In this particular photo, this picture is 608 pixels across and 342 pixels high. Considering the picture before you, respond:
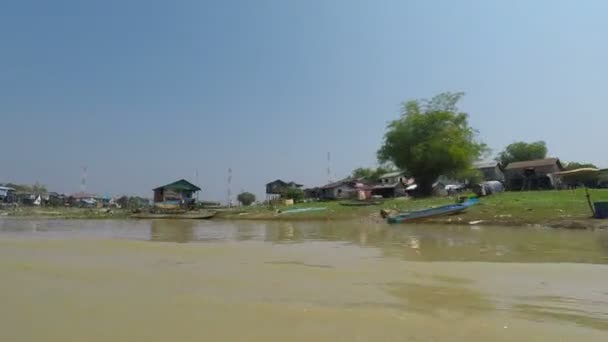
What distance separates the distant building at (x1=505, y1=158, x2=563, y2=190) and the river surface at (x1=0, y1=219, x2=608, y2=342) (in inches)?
1976

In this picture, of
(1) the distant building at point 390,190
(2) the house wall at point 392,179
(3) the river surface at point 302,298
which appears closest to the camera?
(3) the river surface at point 302,298

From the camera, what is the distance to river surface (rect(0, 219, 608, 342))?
3924mm

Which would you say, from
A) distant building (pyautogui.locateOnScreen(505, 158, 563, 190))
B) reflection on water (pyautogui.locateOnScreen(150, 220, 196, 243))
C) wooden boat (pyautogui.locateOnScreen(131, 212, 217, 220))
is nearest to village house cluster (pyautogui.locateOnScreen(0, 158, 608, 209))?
distant building (pyautogui.locateOnScreen(505, 158, 563, 190))

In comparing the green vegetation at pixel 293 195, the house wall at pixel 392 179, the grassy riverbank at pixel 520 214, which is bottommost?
the grassy riverbank at pixel 520 214

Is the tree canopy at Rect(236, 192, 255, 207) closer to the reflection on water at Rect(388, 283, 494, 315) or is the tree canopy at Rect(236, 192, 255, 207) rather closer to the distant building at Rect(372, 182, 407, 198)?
the distant building at Rect(372, 182, 407, 198)

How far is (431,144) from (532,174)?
22908mm

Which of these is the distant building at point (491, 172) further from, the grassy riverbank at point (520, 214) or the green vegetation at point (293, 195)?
the grassy riverbank at point (520, 214)

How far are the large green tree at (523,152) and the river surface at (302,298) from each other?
9036cm

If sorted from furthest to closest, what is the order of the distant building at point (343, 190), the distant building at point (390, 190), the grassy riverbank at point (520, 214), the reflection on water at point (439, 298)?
the distant building at point (343, 190) → the distant building at point (390, 190) → the grassy riverbank at point (520, 214) → the reflection on water at point (439, 298)

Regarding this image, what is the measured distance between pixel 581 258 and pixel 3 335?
38.3 ft

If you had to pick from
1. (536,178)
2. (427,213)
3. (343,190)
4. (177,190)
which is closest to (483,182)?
(536,178)

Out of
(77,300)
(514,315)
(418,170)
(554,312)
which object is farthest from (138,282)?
(418,170)

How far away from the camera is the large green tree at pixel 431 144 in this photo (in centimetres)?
4550

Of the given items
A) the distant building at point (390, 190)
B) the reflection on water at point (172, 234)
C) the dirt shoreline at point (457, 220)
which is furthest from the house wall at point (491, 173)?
the reflection on water at point (172, 234)
